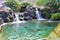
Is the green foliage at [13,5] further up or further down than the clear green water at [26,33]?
further up

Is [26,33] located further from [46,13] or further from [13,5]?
[13,5]

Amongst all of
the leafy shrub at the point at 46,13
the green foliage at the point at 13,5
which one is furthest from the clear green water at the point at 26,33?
the green foliage at the point at 13,5

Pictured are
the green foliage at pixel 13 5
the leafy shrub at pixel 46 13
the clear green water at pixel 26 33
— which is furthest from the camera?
the green foliage at pixel 13 5

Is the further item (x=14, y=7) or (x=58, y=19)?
(x=14, y=7)

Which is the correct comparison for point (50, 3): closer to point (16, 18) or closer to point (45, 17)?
point (45, 17)

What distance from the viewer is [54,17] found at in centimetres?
2300

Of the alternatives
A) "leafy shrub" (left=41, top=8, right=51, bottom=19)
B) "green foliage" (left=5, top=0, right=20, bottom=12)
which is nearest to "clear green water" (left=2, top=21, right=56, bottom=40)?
"leafy shrub" (left=41, top=8, right=51, bottom=19)

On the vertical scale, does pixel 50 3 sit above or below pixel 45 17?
above

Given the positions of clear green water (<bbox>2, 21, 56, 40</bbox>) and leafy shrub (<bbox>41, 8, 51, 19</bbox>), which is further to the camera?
leafy shrub (<bbox>41, 8, 51, 19</bbox>)

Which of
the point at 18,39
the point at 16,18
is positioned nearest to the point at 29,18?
the point at 16,18

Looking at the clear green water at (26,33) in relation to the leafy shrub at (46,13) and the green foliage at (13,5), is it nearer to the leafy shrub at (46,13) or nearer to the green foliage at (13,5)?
the leafy shrub at (46,13)

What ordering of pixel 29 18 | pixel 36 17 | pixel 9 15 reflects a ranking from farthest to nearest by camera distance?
pixel 36 17, pixel 29 18, pixel 9 15

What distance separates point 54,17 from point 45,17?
11.5ft

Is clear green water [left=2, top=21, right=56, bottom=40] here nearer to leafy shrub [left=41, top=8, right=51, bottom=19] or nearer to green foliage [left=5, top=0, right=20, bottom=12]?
leafy shrub [left=41, top=8, right=51, bottom=19]
